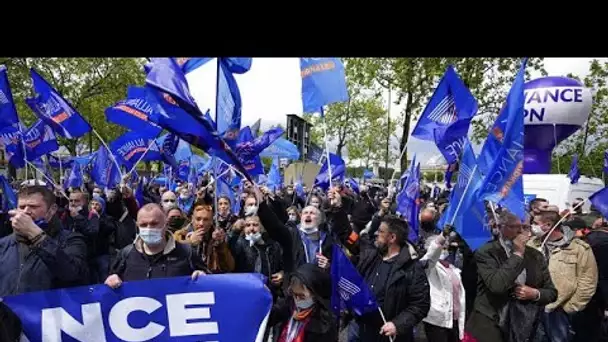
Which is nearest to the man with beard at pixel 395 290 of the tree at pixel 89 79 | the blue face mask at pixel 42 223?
the blue face mask at pixel 42 223

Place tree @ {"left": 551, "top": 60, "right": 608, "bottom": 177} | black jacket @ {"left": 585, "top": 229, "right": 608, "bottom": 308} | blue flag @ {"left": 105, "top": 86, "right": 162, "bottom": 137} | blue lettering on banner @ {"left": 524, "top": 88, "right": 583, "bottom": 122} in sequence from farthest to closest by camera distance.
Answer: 1. tree @ {"left": 551, "top": 60, "right": 608, "bottom": 177}
2. blue lettering on banner @ {"left": 524, "top": 88, "right": 583, "bottom": 122}
3. blue flag @ {"left": 105, "top": 86, "right": 162, "bottom": 137}
4. black jacket @ {"left": 585, "top": 229, "right": 608, "bottom": 308}

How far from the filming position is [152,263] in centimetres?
402

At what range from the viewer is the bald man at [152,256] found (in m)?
3.99

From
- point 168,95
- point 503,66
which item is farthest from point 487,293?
point 503,66

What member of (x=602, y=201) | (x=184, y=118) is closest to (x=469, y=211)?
(x=602, y=201)

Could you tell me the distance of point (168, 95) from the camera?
4617 mm

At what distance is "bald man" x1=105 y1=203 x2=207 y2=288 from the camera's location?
13.1 ft

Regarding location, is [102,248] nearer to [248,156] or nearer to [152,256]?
[248,156]

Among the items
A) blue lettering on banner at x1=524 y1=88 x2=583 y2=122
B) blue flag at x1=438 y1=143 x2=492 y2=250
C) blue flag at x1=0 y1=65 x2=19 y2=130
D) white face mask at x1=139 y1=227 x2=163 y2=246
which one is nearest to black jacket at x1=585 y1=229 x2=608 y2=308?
blue flag at x1=438 y1=143 x2=492 y2=250

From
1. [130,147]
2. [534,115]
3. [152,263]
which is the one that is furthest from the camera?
[534,115]

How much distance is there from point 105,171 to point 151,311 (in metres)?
8.83

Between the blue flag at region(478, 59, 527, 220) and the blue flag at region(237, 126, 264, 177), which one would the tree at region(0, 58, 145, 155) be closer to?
the blue flag at region(237, 126, 264, 177)

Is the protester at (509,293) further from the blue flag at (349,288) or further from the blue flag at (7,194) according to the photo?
the blue flag at (7,194)
